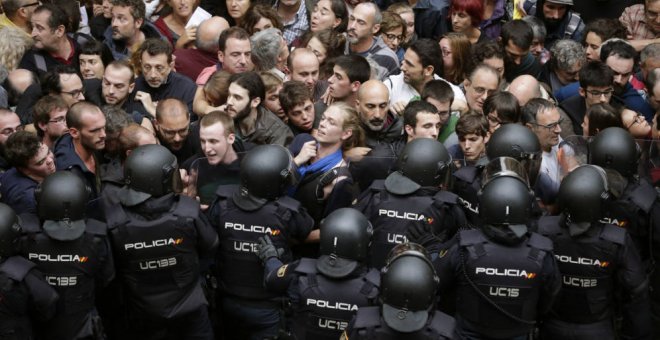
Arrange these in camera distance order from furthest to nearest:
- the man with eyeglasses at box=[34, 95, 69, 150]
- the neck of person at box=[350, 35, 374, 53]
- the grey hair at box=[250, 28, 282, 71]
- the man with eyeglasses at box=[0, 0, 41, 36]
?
the man with eyeglasses at box=[0, 0, 41, 36] → the neck of person at box=[350, 35, 374, 53] → the grey hair at box=[250, 28, 282, 71] → the man with eyeglasses at box=[34, 95, 69, 150]

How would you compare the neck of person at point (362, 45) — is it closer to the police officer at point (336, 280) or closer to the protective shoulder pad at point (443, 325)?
the police officer at point (336, 280)

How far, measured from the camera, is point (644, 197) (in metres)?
7.41

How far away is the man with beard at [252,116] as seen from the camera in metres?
8.35

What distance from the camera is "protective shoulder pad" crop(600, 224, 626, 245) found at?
6.80 meters

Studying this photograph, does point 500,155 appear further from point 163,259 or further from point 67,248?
point 67,248

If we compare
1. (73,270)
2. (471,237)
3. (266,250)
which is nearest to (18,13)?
(73,270)

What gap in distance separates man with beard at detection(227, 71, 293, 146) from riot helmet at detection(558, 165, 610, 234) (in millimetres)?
2408

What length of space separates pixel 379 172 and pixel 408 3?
4.52m

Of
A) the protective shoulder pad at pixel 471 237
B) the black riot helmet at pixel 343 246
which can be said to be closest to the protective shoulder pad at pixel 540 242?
the protective shoulder pad at pixel 471 237

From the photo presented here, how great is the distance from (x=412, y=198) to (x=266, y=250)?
103 cm

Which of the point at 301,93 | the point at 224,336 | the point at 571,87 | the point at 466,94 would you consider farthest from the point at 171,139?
the point at 571,87

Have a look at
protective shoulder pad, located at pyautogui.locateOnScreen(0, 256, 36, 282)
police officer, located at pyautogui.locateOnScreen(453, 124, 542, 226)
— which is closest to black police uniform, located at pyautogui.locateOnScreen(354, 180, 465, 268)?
police officer, located at pyautogui.locateOnScreen(453, 124, 542, 226)

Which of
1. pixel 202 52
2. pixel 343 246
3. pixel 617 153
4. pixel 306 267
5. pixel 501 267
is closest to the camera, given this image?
pixel 343 246

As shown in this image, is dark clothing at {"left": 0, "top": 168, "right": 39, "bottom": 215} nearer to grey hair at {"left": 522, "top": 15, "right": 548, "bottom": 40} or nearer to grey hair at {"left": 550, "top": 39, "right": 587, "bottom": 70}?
grey hair at {"left": 550, "top": 39, "right": 587, "bottom": 70}
